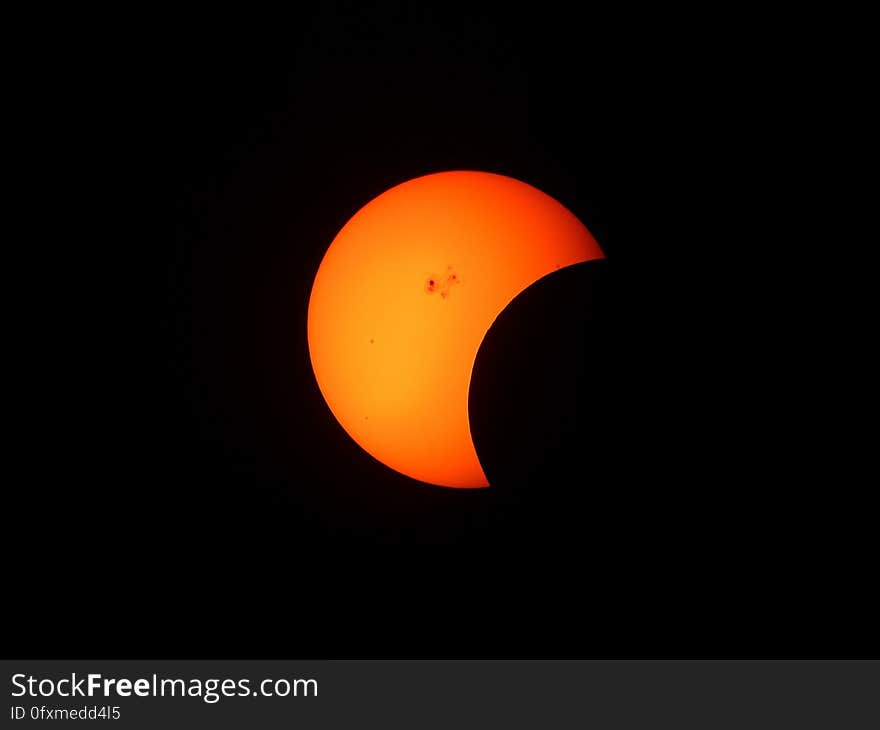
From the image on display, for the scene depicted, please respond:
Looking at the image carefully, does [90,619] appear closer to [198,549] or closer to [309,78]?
[198,549]

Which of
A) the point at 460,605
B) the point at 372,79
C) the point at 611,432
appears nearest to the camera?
the point at 611,432

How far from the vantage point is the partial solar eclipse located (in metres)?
1.36

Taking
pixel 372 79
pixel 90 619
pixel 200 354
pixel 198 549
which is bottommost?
pixel 90 619

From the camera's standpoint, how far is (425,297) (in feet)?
4.58

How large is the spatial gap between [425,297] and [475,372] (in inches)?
9.4

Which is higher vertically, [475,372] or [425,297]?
[425,297]

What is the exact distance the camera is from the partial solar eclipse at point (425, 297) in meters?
1.36

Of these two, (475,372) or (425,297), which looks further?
(425,297)

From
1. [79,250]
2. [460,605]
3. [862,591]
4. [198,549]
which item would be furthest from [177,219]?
[862,591]

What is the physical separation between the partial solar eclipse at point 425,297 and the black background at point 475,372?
0.05 m

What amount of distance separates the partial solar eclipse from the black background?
0.05 metres

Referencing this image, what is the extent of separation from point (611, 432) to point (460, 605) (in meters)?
0.64

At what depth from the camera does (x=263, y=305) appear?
1401 mm

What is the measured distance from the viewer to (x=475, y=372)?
1282 mm
